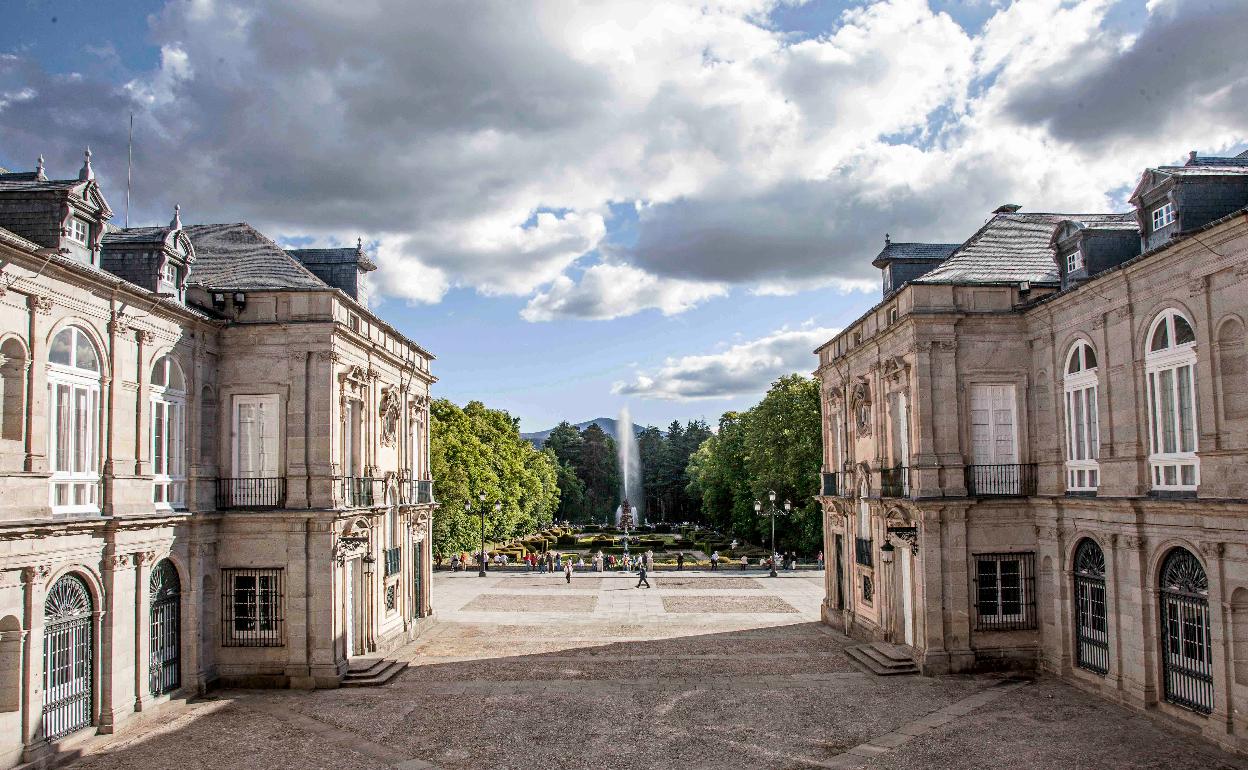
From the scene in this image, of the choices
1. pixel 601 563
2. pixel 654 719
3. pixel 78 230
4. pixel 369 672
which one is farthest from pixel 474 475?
pixel 78 230

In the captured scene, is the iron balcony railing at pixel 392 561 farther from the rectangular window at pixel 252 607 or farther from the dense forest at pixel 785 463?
the dense forest at pixel 785 463

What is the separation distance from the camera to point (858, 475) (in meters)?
28.6

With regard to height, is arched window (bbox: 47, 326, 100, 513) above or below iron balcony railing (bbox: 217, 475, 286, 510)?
above

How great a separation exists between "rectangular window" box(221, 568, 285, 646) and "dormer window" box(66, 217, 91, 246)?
8600 mm

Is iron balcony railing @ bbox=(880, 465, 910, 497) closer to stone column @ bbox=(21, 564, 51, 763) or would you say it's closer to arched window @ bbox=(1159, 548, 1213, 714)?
arched window @ bbox=(1159, 548, 1213, 714)

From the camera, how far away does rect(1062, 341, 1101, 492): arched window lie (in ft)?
68.3

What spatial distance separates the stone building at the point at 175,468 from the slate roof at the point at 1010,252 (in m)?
15.9

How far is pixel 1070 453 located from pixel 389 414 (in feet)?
64.3

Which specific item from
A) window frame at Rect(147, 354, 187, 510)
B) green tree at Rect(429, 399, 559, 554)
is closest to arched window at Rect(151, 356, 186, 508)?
window frame at Rect(147, 354, 187, 510)

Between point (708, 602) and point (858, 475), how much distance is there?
11.4m

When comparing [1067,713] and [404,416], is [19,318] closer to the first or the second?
[404,416]

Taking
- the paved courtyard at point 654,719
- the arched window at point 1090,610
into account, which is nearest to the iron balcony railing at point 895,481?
the arched window at point 1090,610

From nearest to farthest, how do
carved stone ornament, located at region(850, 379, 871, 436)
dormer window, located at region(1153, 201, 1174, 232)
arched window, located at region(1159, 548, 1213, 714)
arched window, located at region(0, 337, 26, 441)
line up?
arched window, located at region(0, 337, 26, 441)
arched window, located at region(1159, 548, 1213, 714)
dormer window, located at region(1153, 201, 1174, 232)
carved stone ornament, located at region(850, 379, 871, 436)

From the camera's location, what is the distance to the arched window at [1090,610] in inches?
797
